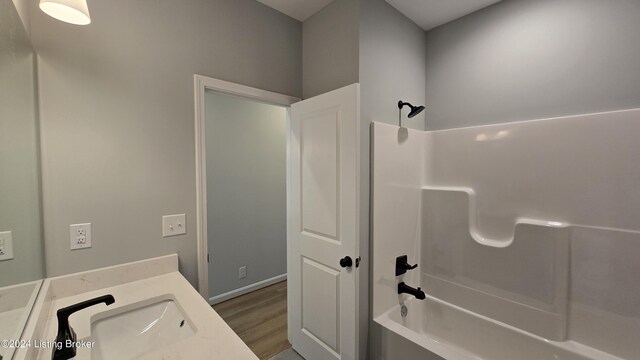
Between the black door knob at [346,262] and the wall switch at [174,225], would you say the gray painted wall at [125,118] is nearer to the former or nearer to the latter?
the wall switch at [174,225]

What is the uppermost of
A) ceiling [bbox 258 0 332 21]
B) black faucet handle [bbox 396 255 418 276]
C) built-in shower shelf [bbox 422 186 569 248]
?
ceiling [bbox 258 0 332 21]

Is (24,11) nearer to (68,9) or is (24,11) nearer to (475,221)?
(68,9)

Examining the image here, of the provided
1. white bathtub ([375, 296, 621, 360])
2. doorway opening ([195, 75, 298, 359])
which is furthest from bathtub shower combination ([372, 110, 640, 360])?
doorway opening ([195, 75, 298, 359])

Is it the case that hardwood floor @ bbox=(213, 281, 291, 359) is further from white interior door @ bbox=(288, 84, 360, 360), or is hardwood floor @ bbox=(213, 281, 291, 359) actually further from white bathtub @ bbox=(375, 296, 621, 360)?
white bathtub @ bbox=(375, 296, 621, 360)

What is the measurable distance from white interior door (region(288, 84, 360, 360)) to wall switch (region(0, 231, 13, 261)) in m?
1.41

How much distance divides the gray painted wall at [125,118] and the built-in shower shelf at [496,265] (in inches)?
69.5

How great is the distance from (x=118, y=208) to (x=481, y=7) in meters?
2.66

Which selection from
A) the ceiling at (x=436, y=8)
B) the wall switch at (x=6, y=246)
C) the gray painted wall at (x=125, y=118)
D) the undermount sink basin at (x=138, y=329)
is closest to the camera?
the wall switch at (x=6, y=246)

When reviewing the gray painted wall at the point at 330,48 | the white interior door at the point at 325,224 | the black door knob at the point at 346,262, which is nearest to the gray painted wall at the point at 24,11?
the white interior door at the point at 325,224

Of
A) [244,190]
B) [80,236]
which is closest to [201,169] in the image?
[80,236]

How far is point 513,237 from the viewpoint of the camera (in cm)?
167

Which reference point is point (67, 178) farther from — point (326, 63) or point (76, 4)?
point (326, 63)

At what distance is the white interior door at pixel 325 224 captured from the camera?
1.62 meters

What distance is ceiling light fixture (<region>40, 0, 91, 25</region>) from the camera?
0.90 metres
